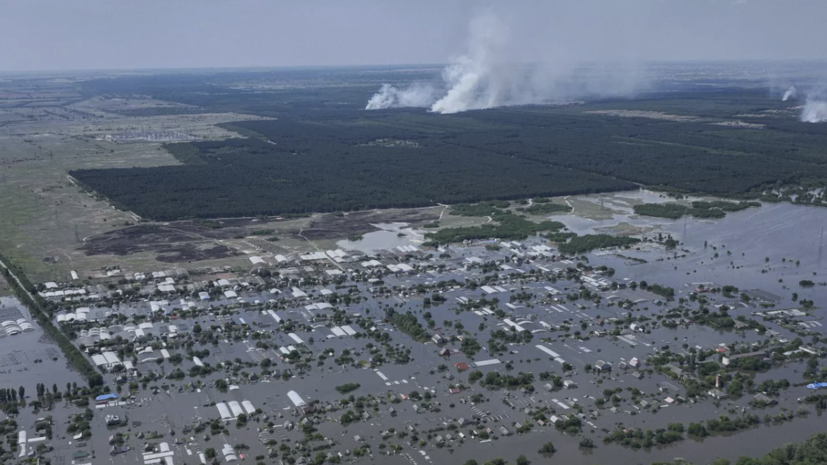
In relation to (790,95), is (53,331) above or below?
below

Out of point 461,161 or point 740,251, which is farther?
point 461,161

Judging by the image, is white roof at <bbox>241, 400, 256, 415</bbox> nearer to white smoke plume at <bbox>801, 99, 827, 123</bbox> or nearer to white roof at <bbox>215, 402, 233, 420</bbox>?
white roof at <bbox>215, 402, 233, 420</bbox>

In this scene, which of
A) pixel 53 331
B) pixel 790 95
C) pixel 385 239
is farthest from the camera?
pixel 790 95

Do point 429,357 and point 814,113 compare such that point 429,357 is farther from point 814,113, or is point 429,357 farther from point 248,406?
point 814,113

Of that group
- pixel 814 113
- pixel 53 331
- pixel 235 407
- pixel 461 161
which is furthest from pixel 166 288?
pixel 814 113

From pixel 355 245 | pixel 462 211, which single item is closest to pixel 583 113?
pixel 462 211

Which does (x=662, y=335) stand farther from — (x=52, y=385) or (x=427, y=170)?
(x=427, y=170)

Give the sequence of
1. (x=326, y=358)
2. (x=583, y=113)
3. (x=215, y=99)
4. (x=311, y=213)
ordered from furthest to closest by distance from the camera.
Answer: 1. (x=215, y=99)
2. (x=583, y=113)
3. (x=311, y=213)
4. (x=326, y=358)
